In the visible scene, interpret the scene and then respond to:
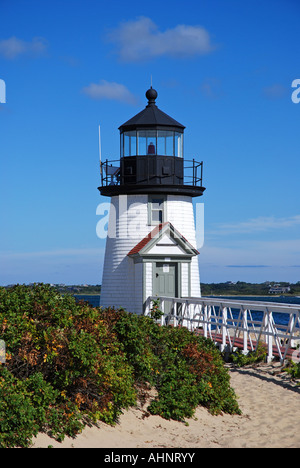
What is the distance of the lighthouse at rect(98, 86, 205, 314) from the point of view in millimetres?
24141

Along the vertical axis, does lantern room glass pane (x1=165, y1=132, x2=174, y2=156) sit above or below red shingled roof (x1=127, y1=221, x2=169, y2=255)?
above

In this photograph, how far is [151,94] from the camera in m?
26.2

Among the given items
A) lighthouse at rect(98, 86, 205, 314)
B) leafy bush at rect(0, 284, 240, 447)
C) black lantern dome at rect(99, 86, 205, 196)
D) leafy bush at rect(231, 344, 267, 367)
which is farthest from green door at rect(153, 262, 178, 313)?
leafy bush at rect(0, 284, 240, 447)

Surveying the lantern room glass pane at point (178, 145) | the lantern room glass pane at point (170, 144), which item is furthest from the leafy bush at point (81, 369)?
the lantern room glass pane at point (178, 145)

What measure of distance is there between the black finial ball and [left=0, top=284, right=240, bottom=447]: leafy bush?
13963 millimetres

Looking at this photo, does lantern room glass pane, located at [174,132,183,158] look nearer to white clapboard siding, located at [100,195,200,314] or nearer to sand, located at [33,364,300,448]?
white clapboard siding, located at [100,195,200,314]

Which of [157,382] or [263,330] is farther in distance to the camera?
[263,330]

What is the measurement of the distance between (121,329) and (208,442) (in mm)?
3059

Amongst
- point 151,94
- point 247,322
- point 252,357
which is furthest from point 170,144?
point 252,357

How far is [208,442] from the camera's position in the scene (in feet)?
35.9

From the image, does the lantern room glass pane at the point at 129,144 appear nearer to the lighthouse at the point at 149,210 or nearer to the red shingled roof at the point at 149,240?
the lighthouse at the point at 149,210
